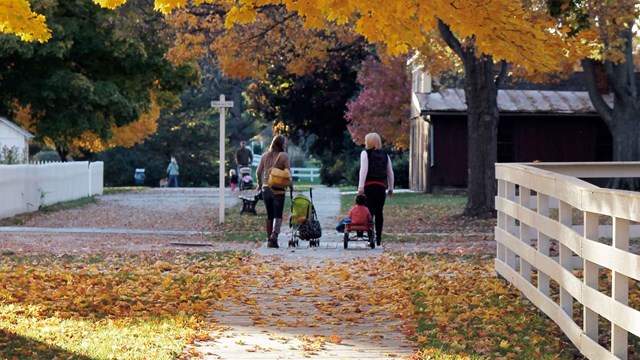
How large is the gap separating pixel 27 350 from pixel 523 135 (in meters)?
35.6

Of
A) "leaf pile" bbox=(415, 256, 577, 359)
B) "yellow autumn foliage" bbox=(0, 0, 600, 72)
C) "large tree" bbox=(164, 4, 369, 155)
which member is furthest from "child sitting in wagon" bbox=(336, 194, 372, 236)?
"large tree" bbox=(164, 4, 369, 155)

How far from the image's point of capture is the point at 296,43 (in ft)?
97.7

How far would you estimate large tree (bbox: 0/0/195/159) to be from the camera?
1417 inches

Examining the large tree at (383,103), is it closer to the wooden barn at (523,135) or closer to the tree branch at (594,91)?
the wooden barn at (523,135)

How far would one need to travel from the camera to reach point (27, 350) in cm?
882

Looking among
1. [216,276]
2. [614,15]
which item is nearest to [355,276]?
[216,276]

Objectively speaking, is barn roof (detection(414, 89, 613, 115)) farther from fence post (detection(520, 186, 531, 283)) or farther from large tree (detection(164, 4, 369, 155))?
fence post (detection(520, 186, 531, 283))

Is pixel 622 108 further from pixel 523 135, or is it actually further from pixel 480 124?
pixel 480 124

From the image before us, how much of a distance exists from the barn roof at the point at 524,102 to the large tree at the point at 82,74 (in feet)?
28.3

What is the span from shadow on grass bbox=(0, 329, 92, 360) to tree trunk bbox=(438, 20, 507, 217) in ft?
57.8

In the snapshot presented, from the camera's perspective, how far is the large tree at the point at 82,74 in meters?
36.0

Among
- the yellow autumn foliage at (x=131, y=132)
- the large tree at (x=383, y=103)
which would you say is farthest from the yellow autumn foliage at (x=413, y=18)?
the yellow autumn foliage at (x=131, y=132)

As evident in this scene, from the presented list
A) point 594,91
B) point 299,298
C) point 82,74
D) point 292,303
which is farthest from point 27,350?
point 82,74

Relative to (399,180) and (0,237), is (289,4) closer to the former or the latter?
(0,237)
